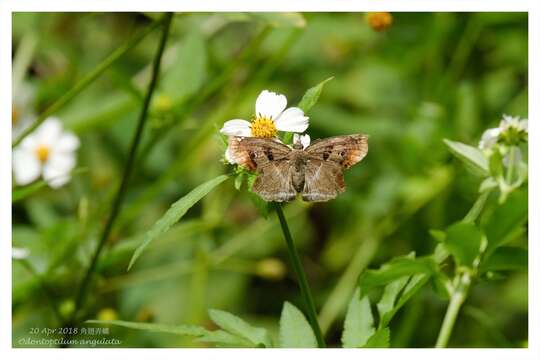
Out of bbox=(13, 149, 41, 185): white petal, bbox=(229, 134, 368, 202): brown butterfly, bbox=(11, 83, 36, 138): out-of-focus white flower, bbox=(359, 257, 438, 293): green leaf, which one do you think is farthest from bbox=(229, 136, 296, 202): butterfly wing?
bbox=(11, 83, 36, 138): out-of-focus white flower

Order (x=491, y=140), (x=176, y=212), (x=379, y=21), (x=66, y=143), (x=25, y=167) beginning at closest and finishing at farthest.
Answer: (x=176, y=212)
(x=491, y=140)
(x=379, y=21)
(x=25, y=167)
(x=66, y=143)

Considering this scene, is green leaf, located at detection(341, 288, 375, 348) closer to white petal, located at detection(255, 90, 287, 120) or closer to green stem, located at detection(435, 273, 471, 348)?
green stem, located at detection(435, 273, 471, 348)

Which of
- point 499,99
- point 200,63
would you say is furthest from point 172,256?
point 499,99

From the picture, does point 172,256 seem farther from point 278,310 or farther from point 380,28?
point 380,28

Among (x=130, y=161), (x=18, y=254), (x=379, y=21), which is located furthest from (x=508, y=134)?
(x=18, y=254)

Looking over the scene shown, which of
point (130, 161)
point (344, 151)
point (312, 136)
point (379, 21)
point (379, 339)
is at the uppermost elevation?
point (312, 136)

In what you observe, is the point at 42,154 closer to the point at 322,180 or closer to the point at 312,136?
the point at 312,136
